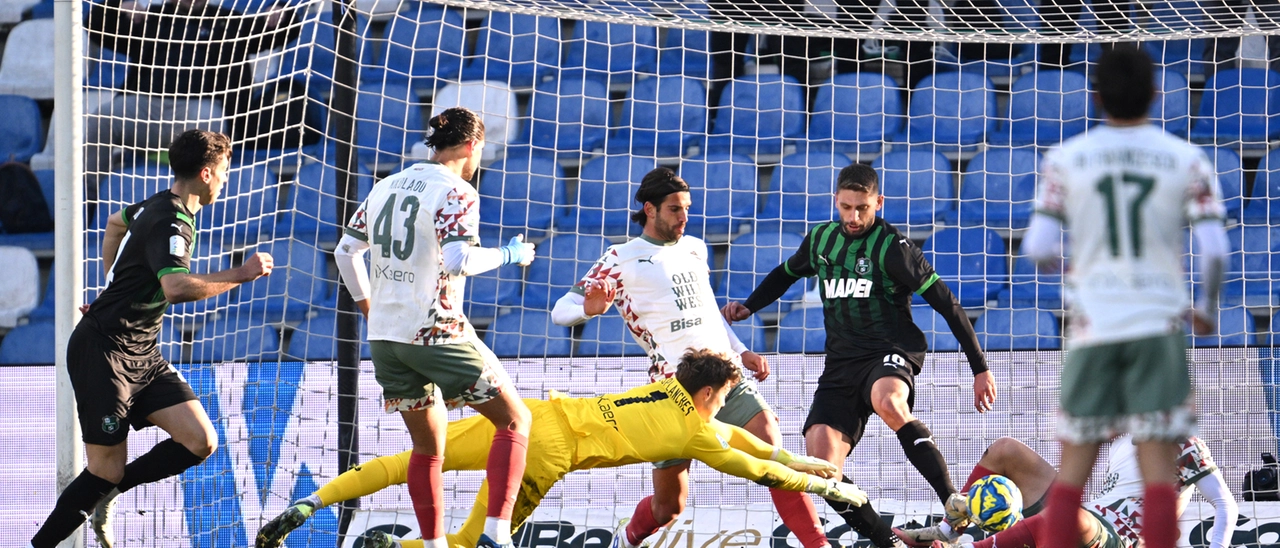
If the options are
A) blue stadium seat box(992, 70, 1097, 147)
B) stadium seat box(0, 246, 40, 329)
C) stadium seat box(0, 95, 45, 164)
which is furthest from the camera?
stadium seat box(0, 95, 45, 164)

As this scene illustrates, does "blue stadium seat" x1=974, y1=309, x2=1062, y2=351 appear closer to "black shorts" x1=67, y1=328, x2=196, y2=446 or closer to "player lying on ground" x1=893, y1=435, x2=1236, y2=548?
"player lying on ground" x1=893, y1=435, x2=1236, y2=548

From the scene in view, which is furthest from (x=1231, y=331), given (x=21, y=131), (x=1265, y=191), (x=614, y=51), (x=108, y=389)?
(x=21, y=131)

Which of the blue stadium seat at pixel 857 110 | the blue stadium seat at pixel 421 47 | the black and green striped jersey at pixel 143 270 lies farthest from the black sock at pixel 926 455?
the blue stadium seat at pixel 421 47

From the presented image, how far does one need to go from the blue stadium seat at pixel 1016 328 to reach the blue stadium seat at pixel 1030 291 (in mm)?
69

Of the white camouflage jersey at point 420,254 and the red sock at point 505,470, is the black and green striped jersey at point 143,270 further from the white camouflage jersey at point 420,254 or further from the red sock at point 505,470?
the red sock at point 505,470

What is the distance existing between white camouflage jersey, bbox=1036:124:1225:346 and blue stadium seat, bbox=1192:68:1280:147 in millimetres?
5606

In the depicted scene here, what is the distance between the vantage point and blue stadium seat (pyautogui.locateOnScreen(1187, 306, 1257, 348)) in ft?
23.7

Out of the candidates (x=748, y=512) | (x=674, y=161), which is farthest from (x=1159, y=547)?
(x=674, y=161)

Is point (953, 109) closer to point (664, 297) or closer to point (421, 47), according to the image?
point (421, 47)

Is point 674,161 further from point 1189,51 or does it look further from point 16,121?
point 16,121

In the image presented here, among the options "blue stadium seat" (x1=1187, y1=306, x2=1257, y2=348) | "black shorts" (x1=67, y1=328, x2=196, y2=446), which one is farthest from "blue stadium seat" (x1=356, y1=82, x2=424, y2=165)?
"blue stadium seat" (x1=1187, y1=306, x2=1257, y2=348)

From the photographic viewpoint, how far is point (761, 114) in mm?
8672

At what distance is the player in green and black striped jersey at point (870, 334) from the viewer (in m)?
5.24

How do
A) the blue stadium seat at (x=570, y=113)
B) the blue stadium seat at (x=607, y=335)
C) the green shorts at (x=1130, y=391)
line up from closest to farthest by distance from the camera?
the green shorts at (x=1130, y=391), the blue stadium seat at (x=607, y=335), the blue stadium seat at (x=570, y=113)
